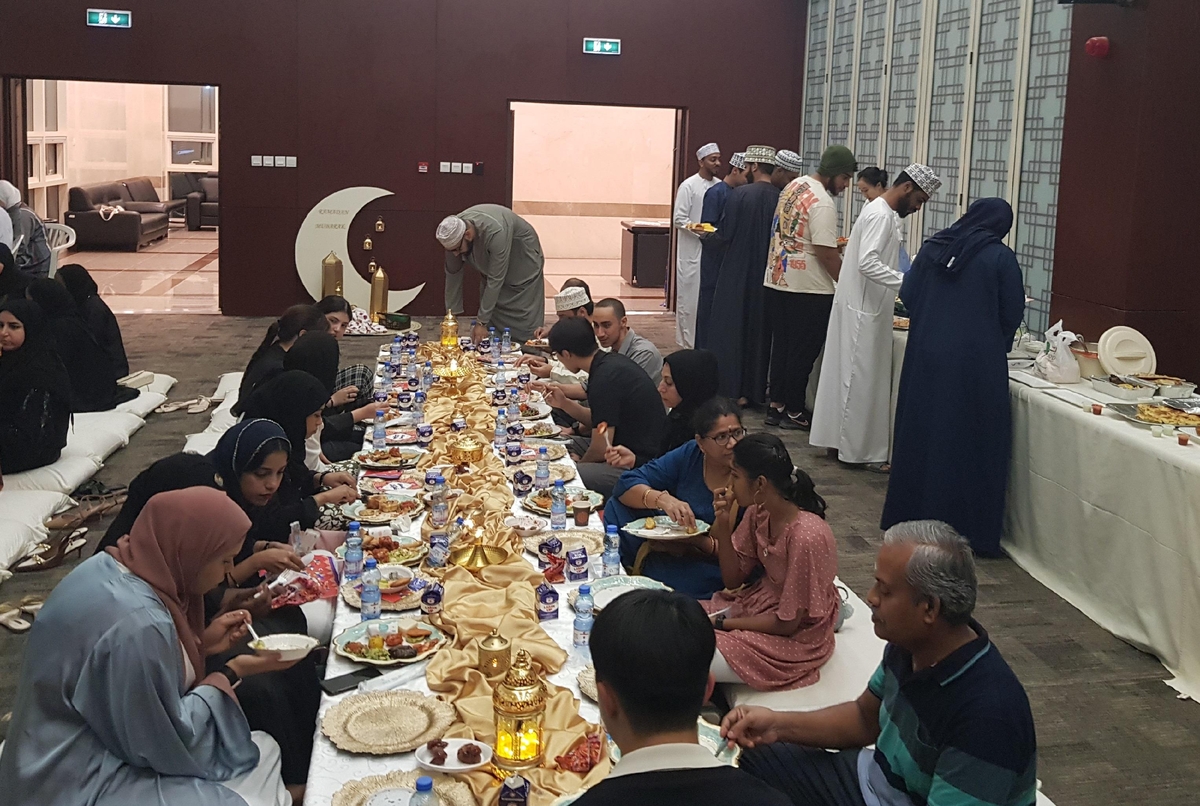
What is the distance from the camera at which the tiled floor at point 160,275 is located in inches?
508

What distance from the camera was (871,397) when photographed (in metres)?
7.24

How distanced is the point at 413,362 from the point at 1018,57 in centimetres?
403

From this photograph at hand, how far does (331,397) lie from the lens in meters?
6.08

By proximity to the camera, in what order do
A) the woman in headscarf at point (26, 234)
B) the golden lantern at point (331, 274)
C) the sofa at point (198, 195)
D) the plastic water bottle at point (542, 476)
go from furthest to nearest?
the sofa at point (198, 195), the golden lantern at point (331, 274), the woman in headscarf at point (26, 234), the plastic water bottle at point (542, 476)

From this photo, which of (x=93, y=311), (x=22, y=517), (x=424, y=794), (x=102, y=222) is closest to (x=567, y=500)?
(x=424, y=794)

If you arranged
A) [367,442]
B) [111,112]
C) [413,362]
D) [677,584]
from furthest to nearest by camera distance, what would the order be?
[111,112], [413,362], [367,442], [677,584]

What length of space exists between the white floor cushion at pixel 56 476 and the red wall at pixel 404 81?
5953 mm

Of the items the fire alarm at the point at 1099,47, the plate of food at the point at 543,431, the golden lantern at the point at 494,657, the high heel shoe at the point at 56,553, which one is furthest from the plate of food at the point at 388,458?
the fire alarm at the point at 1099,47

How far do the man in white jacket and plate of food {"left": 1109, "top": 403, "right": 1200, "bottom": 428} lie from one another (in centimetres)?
194

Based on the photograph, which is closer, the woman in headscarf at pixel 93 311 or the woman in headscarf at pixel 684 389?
the woman in headscarf at pixel 684 389

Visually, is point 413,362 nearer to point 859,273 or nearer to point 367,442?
point 367,442

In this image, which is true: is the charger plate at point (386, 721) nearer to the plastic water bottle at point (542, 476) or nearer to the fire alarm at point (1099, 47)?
the plastic water bottle at point (542, 476)

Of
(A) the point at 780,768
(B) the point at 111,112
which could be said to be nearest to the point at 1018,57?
(A) the point at 780,768

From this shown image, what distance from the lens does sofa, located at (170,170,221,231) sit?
2058 cm
